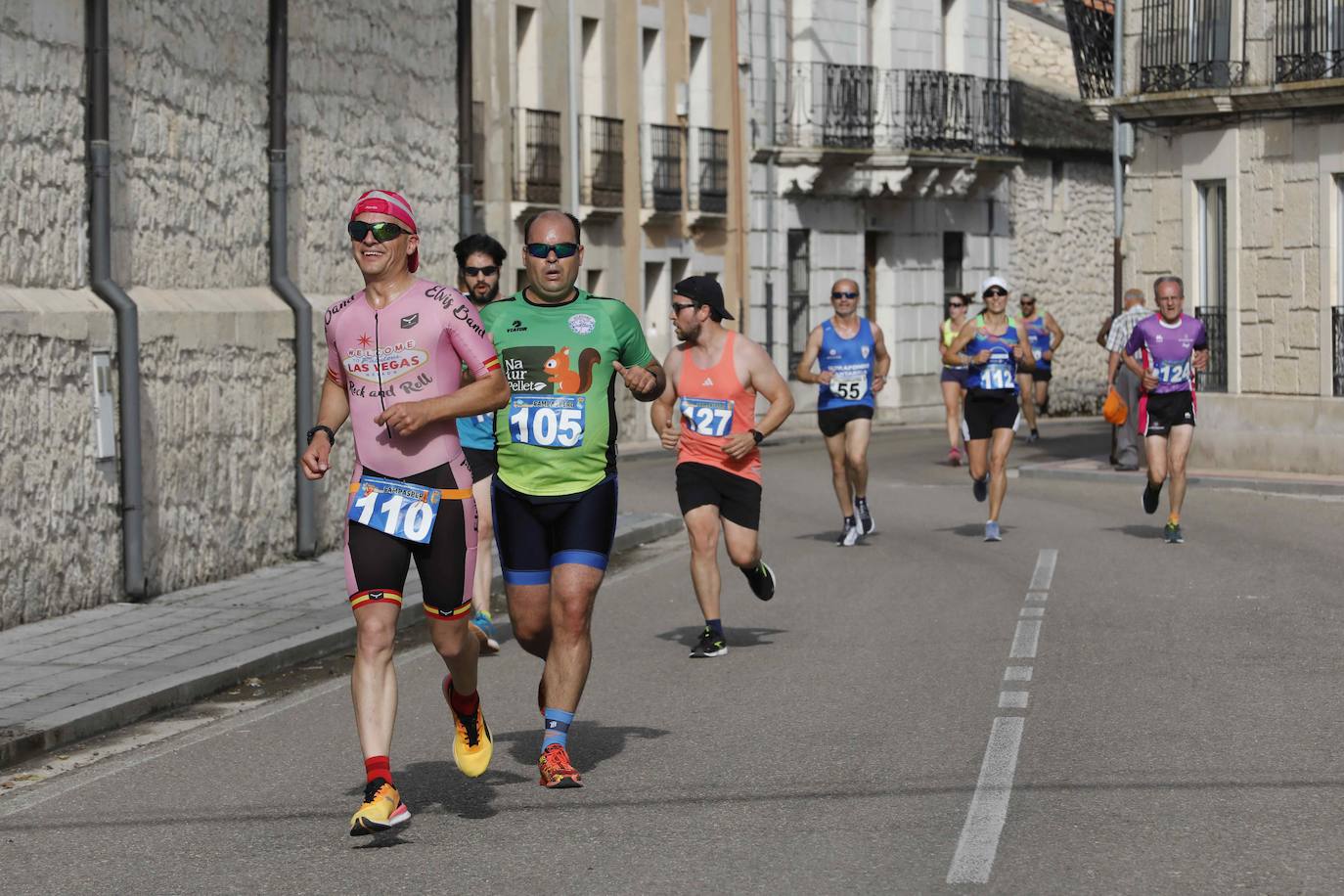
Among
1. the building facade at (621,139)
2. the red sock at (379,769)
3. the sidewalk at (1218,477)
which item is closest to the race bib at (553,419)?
the red sock at (379,769)

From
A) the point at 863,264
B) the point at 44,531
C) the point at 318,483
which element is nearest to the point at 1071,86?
the point at 863,264

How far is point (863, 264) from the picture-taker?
4244 cm

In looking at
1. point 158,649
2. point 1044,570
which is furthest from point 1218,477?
point 158,649

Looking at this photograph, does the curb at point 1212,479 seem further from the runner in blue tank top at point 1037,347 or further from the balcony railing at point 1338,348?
the runner in blue tank top at point 1037,347

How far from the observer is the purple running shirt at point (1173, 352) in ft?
57.2

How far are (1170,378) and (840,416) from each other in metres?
2.41

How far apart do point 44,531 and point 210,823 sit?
5.85m

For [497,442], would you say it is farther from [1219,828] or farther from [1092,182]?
[1092,182]

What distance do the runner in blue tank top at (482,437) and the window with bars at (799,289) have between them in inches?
1105

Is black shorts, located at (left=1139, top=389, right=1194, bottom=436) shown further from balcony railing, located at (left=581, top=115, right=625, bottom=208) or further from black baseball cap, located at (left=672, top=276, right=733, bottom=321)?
balcony railing, located at (left=581, top=115, right=625, bottom=208)

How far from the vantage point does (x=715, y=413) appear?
1207 cm

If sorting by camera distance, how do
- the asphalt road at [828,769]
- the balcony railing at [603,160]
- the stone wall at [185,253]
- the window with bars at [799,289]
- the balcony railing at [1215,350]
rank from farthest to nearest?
1. the window with bars at [799,289]
2. the balcony railing at [603,160]
3. the balcony railing at [1215,350]
4. the stone wall at [185,253]
5. the asphalt road at [828,769]

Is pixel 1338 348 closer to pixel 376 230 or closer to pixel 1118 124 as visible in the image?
pixel 1118 124

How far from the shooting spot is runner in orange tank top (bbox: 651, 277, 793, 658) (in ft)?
38.6
